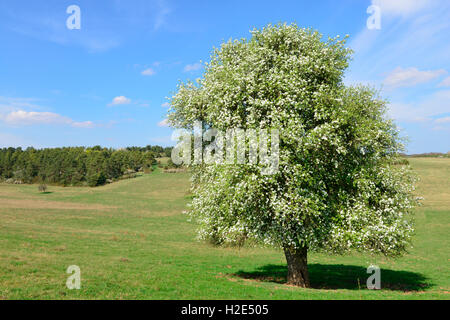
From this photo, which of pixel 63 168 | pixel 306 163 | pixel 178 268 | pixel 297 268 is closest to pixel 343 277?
→ pixel 297 268

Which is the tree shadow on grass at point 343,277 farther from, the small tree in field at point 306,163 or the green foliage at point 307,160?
the green foliage at point 307,160

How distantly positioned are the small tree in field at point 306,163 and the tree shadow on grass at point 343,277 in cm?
438

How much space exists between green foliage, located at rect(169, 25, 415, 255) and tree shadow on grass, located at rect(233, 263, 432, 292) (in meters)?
6.15

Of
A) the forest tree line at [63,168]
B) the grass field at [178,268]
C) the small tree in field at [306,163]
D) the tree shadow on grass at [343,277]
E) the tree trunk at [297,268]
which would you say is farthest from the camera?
the forest tree line at [63,168]

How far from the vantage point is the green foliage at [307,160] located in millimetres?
17969

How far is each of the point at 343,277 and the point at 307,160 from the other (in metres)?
15.8

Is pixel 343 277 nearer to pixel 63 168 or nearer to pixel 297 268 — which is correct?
pixel 297 268

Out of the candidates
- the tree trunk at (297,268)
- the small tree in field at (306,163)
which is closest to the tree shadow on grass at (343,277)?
the tree trunk at (297,268)

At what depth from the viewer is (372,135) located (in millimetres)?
19844

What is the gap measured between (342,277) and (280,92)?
63.9 feet

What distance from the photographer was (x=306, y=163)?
1808cm

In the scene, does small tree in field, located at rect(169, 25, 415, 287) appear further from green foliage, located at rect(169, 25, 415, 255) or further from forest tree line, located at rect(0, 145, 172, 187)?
→ forest tree line, located at rect(0, 145, 172, 187)
